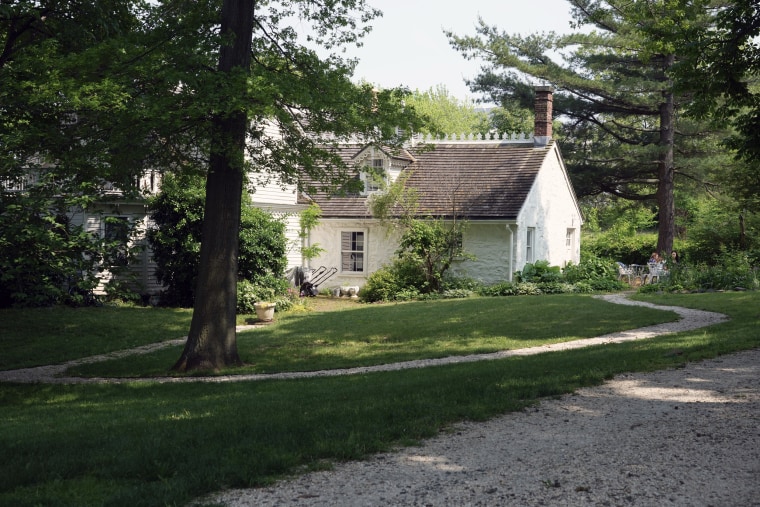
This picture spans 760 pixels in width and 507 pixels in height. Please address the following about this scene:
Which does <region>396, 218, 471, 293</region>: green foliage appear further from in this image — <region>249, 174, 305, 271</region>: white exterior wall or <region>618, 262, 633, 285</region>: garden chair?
<region>618, 262, 633, 285</region>: garden chair

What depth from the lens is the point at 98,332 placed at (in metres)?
18.2

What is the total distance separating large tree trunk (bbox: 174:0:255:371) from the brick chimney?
1810 cm

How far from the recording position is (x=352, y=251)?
95.9 ft

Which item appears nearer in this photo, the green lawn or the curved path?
the green lawn

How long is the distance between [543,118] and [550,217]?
377cm

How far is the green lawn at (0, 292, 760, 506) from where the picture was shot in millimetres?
6082

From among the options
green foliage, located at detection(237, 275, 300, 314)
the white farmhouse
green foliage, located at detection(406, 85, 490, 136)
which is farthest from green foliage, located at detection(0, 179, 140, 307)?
green foliage, located at detection(406, 85, 490, 136)

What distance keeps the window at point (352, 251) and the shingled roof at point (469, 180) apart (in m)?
0.89

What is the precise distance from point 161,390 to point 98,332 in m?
7.35

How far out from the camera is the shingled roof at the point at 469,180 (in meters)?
27.8

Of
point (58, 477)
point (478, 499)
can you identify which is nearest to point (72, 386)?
point (58, 477)

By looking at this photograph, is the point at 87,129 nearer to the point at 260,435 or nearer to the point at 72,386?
the point at 72,386


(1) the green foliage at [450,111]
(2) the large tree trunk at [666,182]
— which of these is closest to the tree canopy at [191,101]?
(2) the large tree trunk at [666,182]

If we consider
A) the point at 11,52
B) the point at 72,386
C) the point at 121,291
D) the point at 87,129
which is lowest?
the point at 72,386
